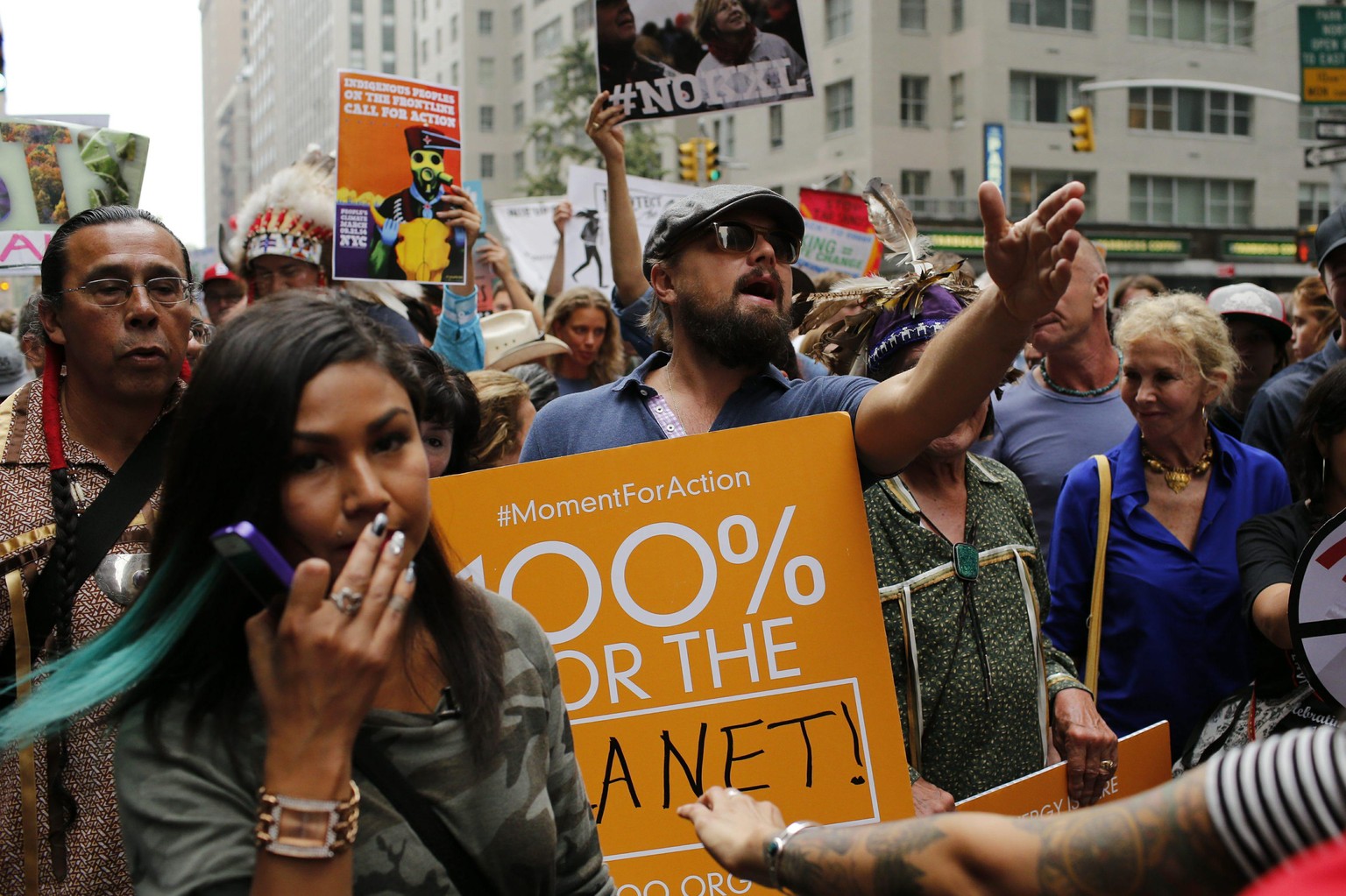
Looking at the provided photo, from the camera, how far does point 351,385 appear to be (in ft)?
5.92

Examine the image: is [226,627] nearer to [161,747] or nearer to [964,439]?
[161,747]

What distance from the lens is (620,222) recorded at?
4.61m

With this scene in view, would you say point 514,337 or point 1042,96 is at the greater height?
point 1042,96

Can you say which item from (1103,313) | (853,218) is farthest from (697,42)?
(853,218)

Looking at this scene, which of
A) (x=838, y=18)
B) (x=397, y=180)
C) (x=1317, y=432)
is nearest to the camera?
(x=1317, y=432)

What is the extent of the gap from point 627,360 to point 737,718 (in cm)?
505

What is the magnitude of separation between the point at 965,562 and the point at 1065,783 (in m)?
0.58

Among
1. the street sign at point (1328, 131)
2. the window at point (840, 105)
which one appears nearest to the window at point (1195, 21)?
the window at point (840, 105)

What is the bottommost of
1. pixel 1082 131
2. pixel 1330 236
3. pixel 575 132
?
pixel 1330 236

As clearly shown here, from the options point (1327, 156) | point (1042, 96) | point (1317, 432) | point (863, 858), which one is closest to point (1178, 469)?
point (1317, 432)

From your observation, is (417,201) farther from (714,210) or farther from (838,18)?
(838,18)

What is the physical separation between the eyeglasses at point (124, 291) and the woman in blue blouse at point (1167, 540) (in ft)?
8.93

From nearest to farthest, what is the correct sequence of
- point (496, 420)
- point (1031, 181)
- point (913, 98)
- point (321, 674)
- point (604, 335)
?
point (321, 674)
point (496, 420)
point (604, 335)
point (1031, 181)
point (913, 98)

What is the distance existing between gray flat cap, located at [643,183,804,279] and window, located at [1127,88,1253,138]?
37.8 meters
